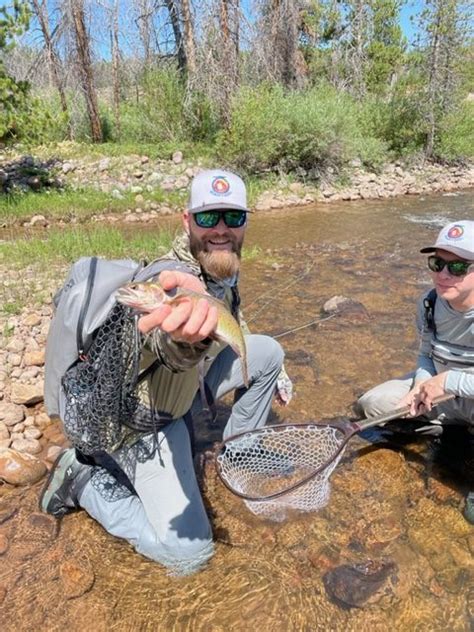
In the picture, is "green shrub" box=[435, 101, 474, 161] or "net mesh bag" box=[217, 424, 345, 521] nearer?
"net mesh bag" box=[217, 424, 345, 521]

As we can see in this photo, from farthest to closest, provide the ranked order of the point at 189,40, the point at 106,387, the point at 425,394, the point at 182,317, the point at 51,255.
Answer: the point at 189,40 < the point at 51,255 < the point at 425,394 < the point at 106,387 < the point at 182,317

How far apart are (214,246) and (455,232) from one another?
162 cm

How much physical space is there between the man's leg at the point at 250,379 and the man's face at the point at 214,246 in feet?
2.16

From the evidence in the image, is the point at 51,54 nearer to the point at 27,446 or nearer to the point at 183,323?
the point at 27,446

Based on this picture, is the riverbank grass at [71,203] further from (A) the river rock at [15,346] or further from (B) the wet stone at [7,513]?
(B) the wet stone at [7,513]

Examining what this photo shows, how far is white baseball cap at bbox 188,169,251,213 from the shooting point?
3080 millimetres

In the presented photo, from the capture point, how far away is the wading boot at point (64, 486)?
3346 millimetres

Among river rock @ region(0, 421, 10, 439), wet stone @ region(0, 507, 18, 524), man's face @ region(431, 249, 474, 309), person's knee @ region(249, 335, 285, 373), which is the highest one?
man's face @ region(431, 249, 474, 309)

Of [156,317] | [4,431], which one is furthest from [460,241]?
[4,431]

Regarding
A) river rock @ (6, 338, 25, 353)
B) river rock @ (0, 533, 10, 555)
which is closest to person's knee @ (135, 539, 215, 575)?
river rock @ (0, 533, 10, 555)

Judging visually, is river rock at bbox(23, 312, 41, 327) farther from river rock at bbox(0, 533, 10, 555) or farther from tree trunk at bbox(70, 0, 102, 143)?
tree trunk at bbox(70, 0, 102, 143)

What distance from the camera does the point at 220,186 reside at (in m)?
3.10

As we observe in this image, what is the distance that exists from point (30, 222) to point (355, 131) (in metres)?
11.8

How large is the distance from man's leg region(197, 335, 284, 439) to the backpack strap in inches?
45.0
